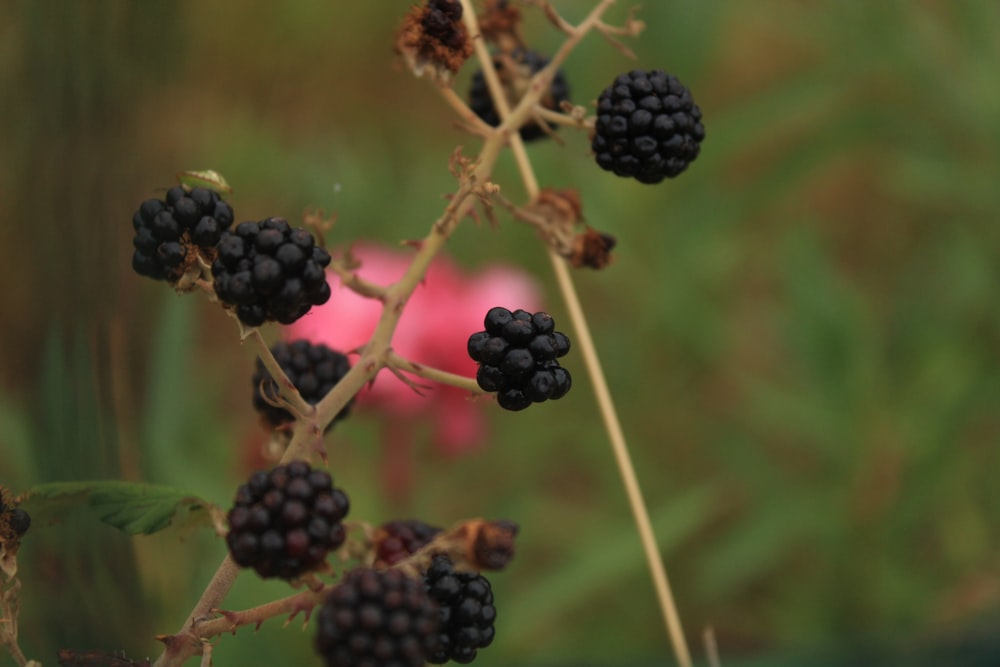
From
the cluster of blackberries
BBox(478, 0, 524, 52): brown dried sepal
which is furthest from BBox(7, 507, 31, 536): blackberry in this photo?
BBox(478, 0, 524, 52): brown dried sepal

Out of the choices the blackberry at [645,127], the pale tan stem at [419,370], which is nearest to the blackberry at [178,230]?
the pale tan stem at [419,370]

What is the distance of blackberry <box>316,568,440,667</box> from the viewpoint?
46 centimetres

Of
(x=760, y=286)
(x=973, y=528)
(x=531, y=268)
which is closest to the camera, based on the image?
(x=973, y=528)

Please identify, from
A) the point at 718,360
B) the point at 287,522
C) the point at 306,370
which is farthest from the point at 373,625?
the point at 718,360

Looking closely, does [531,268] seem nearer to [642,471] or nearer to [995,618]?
[642,471]

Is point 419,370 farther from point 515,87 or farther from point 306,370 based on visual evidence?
point 515,87

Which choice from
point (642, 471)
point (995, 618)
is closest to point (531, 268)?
point (642, 471)

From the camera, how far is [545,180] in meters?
1.93

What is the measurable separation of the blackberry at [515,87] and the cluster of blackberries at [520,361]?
28 cm

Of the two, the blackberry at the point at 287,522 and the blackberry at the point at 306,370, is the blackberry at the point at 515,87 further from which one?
the blackberry at the point at 287,522

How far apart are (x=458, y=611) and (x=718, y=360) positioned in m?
1.53

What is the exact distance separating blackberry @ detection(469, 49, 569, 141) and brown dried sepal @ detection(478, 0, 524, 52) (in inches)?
0.4

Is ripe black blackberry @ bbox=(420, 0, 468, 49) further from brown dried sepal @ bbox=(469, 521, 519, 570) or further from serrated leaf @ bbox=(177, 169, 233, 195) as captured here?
brown dried sepal @ bbox=(469, 521, 519, 570)

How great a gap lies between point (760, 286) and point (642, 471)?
85 cm
